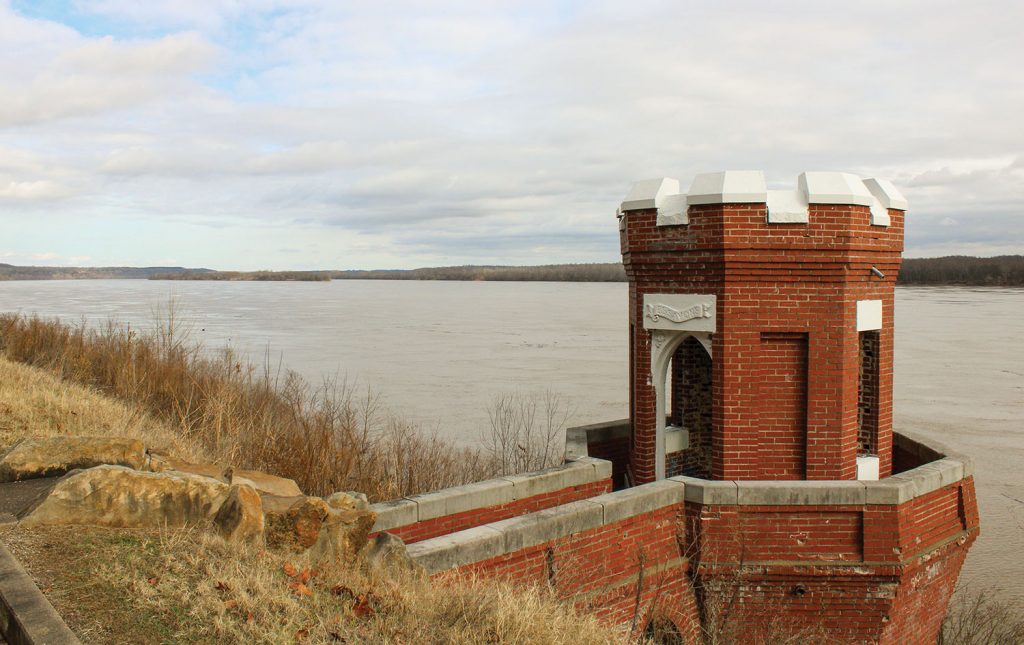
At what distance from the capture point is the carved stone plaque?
886 cm

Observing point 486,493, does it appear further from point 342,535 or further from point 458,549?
point 342,535

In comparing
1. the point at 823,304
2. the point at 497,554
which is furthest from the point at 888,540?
the point at 497,554

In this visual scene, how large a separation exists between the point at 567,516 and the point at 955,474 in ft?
15.6

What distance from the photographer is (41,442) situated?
270 inches

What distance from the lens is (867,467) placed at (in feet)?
31.1

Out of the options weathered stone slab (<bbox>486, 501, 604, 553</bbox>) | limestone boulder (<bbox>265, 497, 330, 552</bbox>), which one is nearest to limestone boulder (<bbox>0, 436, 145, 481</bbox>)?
limestone boulder (<bbox>265, 497, 330, 552</bbox>)

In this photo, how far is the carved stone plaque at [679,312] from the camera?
29.1 ft

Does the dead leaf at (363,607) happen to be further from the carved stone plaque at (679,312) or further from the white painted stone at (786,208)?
the white painted stone at (786,208)

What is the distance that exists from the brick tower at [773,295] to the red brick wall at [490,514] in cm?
151

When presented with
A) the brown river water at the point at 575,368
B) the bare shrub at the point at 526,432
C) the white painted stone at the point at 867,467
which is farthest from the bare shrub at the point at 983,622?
the bare shrub at the point at 526,432

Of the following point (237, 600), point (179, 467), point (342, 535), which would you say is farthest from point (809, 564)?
point (179, 467)

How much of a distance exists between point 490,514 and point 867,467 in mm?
4583

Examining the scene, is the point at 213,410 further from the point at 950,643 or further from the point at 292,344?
the point at 292,344

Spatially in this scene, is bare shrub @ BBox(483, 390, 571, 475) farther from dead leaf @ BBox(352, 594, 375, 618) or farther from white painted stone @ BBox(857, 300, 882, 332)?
dead leaf @ BBox(352, 594, 375, 618)
